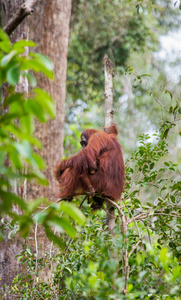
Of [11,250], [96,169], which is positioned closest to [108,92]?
[96,169]

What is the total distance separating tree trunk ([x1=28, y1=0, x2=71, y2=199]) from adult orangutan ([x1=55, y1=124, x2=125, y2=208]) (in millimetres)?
2626

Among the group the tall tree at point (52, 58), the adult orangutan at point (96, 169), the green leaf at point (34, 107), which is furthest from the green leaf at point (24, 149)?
the tall tree at point (52, 58)

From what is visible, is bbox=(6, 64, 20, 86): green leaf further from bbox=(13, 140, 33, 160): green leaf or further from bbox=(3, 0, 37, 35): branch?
bbox=(3, 0, 37, 35): branch

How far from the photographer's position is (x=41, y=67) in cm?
81

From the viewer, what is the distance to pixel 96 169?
3609mm

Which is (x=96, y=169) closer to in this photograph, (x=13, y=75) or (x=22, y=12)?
(x=22, y=12)

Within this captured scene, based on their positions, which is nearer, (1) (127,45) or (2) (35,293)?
(2) (35,293)

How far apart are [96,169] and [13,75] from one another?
2.86m

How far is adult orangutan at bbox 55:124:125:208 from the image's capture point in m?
3.44

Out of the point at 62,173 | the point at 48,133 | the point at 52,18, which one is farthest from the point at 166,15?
the point at 62,173

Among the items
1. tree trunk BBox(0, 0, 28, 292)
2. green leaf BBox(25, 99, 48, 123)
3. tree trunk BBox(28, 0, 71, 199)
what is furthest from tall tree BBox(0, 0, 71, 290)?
green leaf BBox(25, 99, 48, 123)

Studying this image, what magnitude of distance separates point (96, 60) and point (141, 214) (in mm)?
7721

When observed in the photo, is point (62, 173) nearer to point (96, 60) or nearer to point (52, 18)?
point (52, 18)

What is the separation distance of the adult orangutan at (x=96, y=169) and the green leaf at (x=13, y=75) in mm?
2600
